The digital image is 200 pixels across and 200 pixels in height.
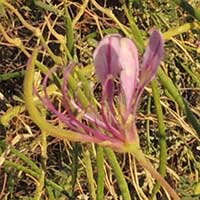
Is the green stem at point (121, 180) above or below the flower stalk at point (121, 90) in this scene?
below

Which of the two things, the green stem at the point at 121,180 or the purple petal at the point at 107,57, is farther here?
the green stem at the point at 121,180

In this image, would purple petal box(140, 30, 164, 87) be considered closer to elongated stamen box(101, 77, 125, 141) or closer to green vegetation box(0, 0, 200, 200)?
elongated stamen box(101, 77, 125, 141)

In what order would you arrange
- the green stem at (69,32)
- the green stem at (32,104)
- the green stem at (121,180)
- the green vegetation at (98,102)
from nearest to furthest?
the green stem at (32,104), the green stem at (121,180), the green stem at (69,32), the green vegetation at (98,102)

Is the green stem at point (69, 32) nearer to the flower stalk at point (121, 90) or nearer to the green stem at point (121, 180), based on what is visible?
the green stem at point (121, 180)

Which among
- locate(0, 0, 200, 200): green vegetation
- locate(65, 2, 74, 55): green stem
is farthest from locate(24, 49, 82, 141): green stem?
locate(0, 0, 200, 200): green vegetation

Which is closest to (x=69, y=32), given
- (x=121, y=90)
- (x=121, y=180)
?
(x=121, y=180)

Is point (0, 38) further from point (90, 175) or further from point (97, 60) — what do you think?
point (97, 60)

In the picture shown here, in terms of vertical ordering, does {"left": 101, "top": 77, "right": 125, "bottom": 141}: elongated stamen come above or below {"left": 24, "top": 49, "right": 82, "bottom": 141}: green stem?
below

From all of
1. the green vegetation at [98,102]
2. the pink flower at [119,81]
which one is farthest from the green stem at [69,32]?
the pink flower at [119,81]

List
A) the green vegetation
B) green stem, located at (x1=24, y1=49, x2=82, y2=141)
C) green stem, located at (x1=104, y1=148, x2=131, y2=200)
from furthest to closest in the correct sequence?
the green vegetation → green stem, located at (x1=104, y1=148, x2=131, y2=200) → green stem, located at (x1=24, y1=49, x2=82, y2=141)
